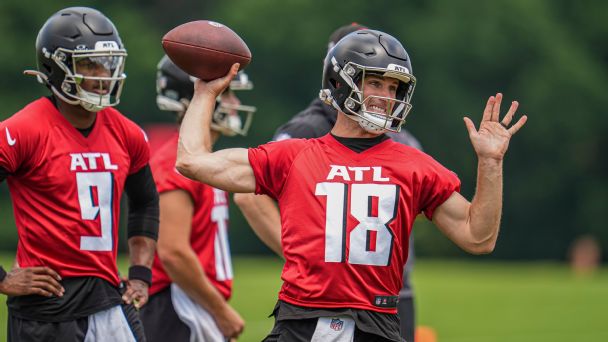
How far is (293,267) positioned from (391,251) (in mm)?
418

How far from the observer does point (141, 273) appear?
586 centimetres

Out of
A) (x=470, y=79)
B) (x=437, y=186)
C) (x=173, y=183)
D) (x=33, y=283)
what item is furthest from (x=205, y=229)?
(x=470, y=79)

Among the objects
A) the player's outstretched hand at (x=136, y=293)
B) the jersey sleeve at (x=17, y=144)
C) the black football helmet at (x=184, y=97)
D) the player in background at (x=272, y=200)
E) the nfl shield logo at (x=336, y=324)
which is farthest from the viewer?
the black football helmet at (x=184, y=97)

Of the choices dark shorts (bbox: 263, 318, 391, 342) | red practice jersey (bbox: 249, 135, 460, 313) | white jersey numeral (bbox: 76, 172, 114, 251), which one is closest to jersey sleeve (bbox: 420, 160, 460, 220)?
red practice jersey (bbox: 249, 135, 460, 313)

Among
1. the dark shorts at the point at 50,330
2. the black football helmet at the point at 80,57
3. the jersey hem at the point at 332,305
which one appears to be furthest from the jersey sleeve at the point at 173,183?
the jersey hem at the point at 332,305

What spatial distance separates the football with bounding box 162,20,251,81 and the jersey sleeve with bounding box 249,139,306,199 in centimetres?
43

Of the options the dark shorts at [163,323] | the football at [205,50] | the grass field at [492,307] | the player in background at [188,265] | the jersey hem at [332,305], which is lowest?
the grass field at [492,307]

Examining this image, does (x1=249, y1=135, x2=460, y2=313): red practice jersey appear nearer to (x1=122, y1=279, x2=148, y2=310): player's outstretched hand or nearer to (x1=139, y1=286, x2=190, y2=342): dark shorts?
(x1=122, y1=279, x2=148, y2=310): player's outstretched hand

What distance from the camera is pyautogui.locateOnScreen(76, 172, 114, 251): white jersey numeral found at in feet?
17.5

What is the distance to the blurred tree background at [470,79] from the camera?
132 feet

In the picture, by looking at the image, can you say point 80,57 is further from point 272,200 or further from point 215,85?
point 272,200

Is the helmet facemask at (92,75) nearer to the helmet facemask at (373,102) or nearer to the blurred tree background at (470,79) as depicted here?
the helmet facemask at (373,102)

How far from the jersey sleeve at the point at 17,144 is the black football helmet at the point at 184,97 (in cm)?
159

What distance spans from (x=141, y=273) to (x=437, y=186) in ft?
5.83
